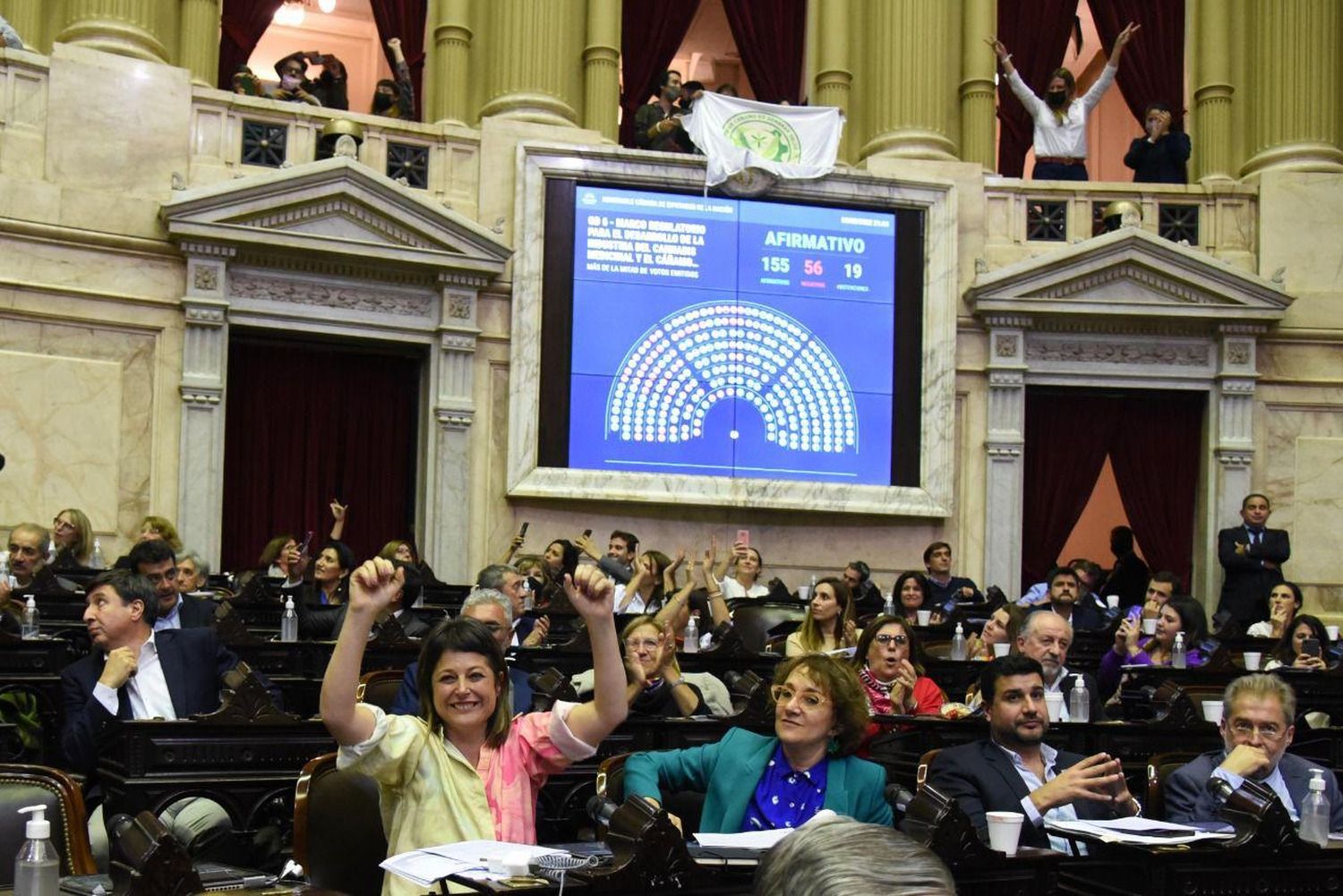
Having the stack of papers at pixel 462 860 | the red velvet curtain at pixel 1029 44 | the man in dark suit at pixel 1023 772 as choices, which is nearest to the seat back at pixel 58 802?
the stack of papers at pixel 462 860

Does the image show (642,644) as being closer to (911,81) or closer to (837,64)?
(911,81)

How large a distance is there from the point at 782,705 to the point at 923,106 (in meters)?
10.2

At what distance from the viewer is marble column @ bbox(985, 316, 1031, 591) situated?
12.9 meters

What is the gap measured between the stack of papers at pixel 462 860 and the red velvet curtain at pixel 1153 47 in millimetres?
12691

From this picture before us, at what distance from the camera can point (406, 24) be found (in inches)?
558

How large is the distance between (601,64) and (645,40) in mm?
1120

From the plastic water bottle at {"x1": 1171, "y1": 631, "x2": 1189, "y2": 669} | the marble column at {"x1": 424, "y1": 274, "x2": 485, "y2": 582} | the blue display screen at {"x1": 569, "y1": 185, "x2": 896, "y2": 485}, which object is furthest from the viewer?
the blue display screen at {"x1": 569, "y1": 185, "x2": 896, "y2": 485}

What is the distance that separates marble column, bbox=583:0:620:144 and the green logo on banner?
1.28m

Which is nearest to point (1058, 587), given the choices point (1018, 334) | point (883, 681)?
point (883, 681)

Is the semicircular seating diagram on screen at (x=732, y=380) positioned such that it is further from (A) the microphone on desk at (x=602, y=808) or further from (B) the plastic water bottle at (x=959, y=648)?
(A) the microphone on desk at (x=602, y=808)

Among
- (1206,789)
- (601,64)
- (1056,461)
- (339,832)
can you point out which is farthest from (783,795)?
(601,64)

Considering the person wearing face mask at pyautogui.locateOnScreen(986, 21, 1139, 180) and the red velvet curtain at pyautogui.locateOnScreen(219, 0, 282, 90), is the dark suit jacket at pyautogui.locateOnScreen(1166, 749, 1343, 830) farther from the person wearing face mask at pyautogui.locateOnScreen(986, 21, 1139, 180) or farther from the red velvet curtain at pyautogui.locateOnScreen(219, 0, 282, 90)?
the red velvet curtain at pyautogui.locateOnScreen(219, 0, 282, 90)

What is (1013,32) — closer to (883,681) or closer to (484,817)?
(883,681)

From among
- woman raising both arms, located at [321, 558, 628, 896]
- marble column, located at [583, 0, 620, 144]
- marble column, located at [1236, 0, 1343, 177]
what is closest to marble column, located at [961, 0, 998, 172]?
marble column, located at [1236, 0, 1343, 177]
